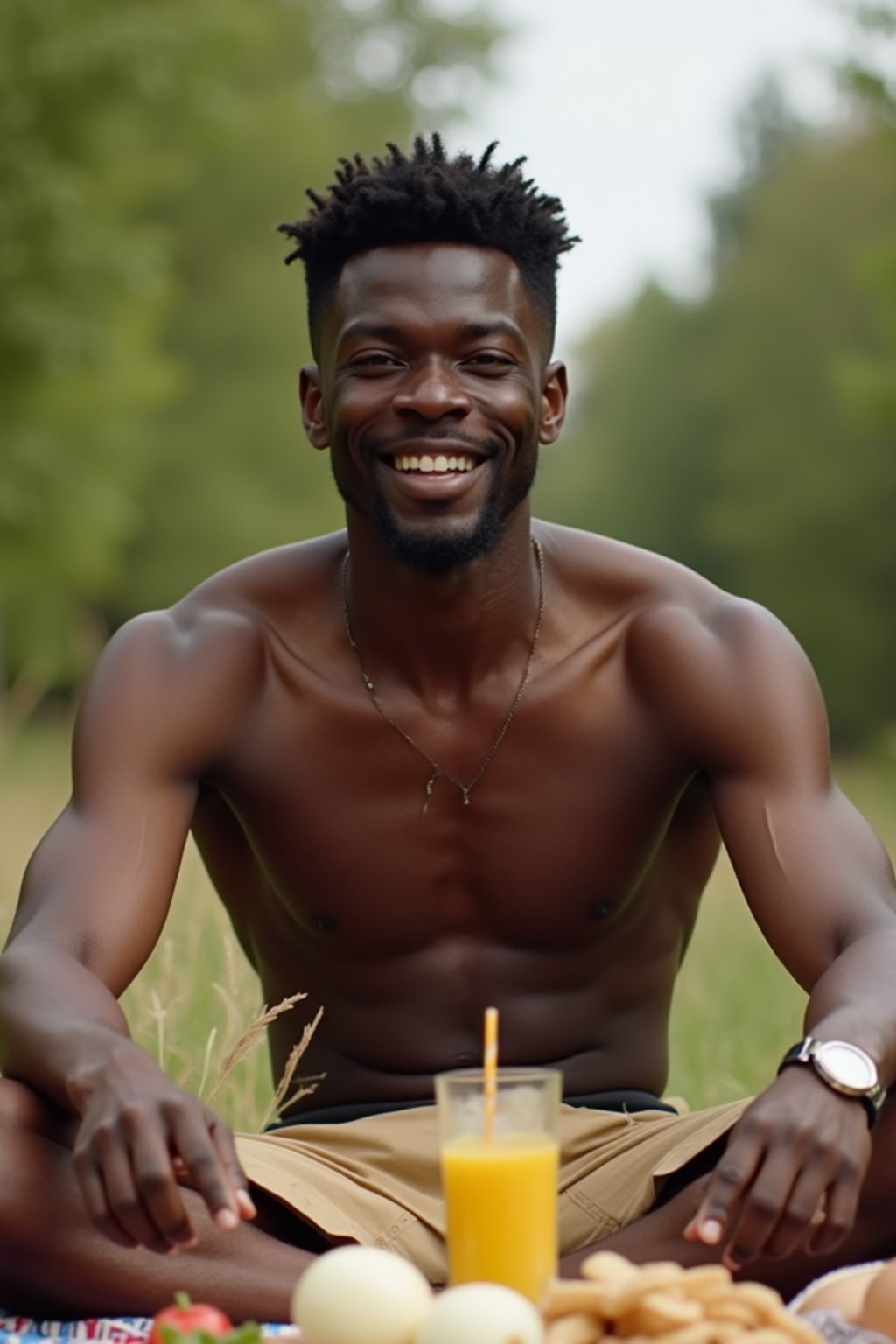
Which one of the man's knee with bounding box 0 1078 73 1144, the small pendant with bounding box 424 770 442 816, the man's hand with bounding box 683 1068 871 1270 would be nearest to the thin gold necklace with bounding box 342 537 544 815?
the small pendant with bounding box 424 770 442 816

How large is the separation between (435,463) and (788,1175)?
123 centimetres

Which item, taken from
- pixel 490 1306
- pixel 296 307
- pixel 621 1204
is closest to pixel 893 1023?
pixel 621 1204

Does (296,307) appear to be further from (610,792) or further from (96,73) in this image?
(610,792)

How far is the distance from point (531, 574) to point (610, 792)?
376 millimetres

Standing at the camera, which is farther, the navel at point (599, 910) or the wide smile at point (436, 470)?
the navel at point (599, 910)

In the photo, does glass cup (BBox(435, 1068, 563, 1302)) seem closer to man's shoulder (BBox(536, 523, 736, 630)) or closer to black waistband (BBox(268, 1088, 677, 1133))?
black waistband (BBox(268, 1088, 677, 1133))

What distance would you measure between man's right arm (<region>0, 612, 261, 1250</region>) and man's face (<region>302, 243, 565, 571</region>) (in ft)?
1.22

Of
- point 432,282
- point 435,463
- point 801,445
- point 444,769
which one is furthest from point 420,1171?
point 801,445

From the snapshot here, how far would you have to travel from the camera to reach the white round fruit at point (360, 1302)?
2.08 metres

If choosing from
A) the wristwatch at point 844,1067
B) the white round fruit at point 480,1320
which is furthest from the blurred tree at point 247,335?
the white round fruit at point 480,1320

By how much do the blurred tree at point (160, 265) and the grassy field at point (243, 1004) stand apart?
248 inches

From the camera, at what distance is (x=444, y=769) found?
330 cm

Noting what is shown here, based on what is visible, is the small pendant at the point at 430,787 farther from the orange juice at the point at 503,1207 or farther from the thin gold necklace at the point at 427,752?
the orange juice at the point at 503,1207

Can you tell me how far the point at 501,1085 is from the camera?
221cm
